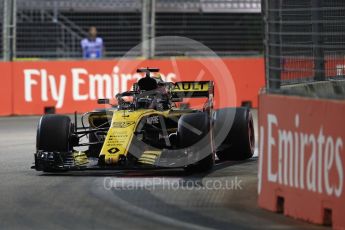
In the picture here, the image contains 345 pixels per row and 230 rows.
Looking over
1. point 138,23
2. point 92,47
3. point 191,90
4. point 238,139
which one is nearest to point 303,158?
point 238,139

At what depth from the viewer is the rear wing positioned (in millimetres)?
13828

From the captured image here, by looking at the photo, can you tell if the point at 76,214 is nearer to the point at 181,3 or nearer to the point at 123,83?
the point at 123,83

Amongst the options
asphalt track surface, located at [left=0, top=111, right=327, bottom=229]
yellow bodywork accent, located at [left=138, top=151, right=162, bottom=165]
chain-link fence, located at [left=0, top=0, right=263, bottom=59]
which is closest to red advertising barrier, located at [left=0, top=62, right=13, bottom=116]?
chain-link fence, located at [left=0, top=0, right=263, bottom=59]

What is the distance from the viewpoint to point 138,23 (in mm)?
23781

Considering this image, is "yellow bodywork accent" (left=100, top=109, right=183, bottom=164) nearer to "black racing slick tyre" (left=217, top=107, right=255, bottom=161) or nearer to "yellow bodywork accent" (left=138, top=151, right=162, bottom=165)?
"yellow bodywork accent" (left=138, top=151, right=162, bottom=165)

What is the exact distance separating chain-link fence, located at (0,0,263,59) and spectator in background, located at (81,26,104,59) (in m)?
0.29

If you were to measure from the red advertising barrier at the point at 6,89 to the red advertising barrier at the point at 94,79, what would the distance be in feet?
0.07

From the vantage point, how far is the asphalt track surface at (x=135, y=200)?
356 inches

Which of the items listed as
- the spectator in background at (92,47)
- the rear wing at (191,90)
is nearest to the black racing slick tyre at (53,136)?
the rear wing at (191,90)

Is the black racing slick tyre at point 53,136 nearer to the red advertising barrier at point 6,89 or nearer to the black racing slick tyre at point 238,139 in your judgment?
the black racing slick tyre at point 238,139

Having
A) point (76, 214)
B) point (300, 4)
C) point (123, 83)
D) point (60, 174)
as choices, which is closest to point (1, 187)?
point (60, 174)

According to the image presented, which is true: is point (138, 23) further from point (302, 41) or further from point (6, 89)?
point (302, 41)

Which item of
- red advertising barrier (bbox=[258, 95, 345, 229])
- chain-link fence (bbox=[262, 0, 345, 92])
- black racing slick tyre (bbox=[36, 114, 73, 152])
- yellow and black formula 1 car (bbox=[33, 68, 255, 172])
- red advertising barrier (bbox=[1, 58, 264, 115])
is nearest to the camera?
red advertising barrier (bbox=[258, 95, 345, 229])

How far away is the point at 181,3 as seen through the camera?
24.2 meters
